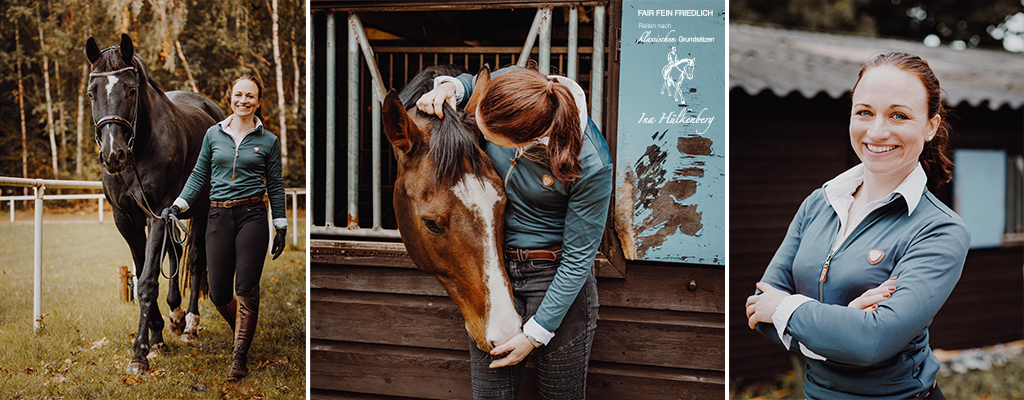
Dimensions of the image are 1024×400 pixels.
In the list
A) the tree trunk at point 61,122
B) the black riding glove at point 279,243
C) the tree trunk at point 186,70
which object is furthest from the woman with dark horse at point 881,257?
the tree trunk at point 61,122

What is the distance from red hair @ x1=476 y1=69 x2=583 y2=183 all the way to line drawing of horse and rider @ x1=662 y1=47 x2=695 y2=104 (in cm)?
49

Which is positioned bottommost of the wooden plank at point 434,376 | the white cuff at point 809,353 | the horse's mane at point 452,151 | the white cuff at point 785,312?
the wooden plank at point 434,376

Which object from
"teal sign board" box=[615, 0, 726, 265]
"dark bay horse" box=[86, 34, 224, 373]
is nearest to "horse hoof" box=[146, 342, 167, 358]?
"dark bay horse" box=[86, 34, 224, 373]

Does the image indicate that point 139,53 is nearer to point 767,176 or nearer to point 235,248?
point 235,248

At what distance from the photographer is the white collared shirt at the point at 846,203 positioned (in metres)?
1.57

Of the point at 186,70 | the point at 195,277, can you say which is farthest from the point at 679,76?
the point at 195,277

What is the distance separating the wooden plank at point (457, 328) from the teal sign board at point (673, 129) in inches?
11.7

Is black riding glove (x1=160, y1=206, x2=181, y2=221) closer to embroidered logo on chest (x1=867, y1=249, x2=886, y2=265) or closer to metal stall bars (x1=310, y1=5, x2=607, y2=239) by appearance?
metal stall bars (x1=310, y1=5, x2=607, y2=239)

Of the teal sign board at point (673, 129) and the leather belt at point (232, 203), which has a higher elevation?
the teal sign board at point (673, 129)

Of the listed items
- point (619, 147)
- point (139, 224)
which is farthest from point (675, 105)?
point (139, 224)

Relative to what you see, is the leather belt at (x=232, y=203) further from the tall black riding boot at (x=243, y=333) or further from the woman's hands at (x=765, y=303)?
the woman's hands at (x=765, y=303)

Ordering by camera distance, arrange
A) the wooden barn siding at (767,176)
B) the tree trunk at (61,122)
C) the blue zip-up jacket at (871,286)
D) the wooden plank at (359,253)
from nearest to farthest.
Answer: the blue zip-up jacket at (871,286) < the tree trunk at (61,122) < the wooden plank at (359,253) < the wooden barn siding at (767,176)

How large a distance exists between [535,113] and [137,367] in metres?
1.85

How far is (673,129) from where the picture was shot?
2.11 meters
